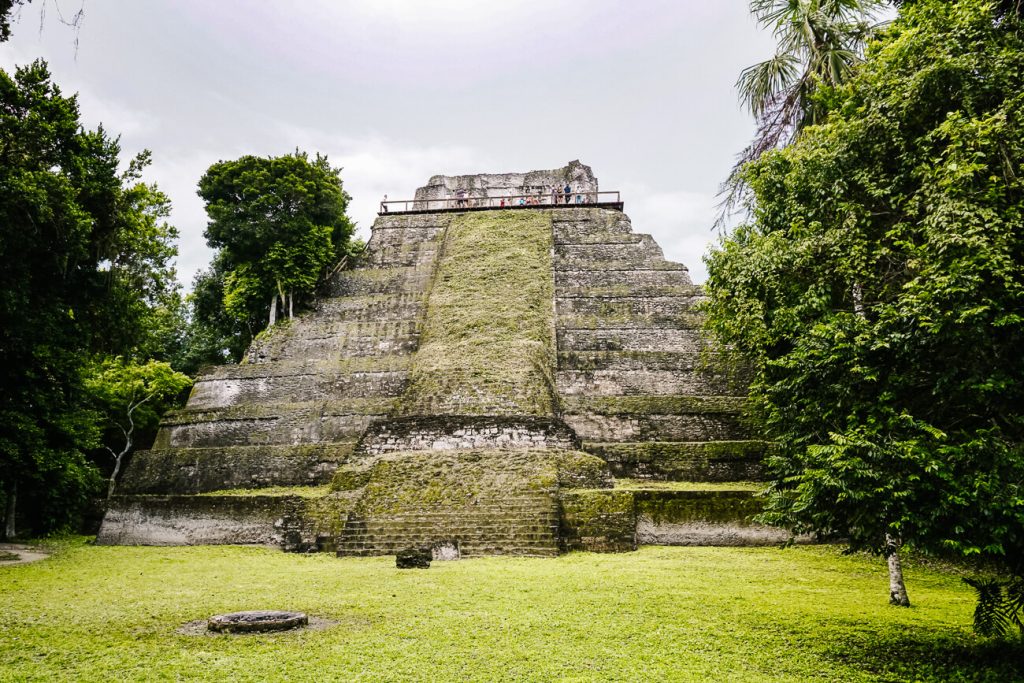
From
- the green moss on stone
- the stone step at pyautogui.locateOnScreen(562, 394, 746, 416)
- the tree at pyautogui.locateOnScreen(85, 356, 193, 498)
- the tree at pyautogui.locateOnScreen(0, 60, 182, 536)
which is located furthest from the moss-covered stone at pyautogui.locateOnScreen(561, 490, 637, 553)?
the tree at pyautogui.locateOnScreen(85, 356, 193, 498)

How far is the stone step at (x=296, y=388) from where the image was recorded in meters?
14.6

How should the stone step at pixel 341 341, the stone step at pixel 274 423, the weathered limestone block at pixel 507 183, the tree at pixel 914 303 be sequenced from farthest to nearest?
1. the weathered limestone block at pixel 507 183
2. the stone step at pixel 341 341
3. the stone step at pixel 274 423
4. the tree at pixel 914 303

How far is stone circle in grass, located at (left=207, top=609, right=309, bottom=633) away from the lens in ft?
16.3

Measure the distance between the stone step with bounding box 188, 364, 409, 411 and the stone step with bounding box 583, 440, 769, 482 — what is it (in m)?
5.01

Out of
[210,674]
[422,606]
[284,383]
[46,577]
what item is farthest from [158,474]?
[210,674]

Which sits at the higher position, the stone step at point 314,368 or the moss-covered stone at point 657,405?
the stone step at point 314,368

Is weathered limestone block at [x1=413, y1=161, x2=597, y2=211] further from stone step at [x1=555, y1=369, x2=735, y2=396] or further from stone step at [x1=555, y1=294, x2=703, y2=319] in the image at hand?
stone step at [x1=555, y1=369, x2=735, y2=396]

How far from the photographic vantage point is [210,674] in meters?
3.99

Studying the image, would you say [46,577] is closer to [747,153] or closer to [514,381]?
[514,381]

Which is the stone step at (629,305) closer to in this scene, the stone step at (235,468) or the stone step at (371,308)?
the stone step at (371,308)

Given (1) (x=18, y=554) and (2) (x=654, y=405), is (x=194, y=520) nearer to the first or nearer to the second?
(1) (x=18, y=554)

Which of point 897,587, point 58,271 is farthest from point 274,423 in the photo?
point 897,587

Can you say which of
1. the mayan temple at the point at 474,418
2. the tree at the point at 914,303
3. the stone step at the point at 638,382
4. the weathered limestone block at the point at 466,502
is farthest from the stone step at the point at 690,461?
the tree at the point at 914,303

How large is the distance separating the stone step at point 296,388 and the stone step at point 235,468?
1.76 metres
